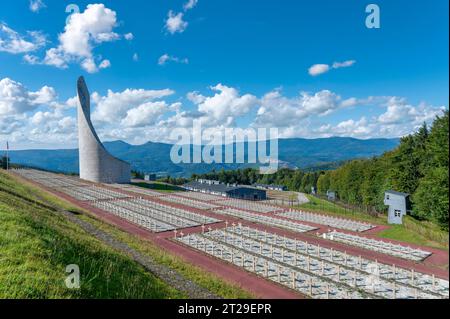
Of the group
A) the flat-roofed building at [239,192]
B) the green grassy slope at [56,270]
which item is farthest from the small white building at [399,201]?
the flat-roofed building at [239,192]

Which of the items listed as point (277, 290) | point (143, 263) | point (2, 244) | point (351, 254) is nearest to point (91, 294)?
point (2, 244)

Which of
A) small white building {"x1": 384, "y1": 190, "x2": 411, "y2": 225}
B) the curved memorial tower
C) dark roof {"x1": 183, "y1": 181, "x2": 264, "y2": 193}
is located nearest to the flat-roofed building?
dark roof {"x1": 183, "y1": 181, "x2": 264, "y2": 193}

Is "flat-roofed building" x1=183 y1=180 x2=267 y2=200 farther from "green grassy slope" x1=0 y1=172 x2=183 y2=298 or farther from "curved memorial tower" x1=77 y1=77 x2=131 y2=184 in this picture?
"green grassy slope" x1=0 y1=172 x2=183 y2=298

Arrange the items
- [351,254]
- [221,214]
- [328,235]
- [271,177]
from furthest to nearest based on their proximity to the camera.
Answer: [271,177], [221,214], [328,235], [351,254]

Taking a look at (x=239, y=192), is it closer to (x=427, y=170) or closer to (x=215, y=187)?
(x=215, y=187)
